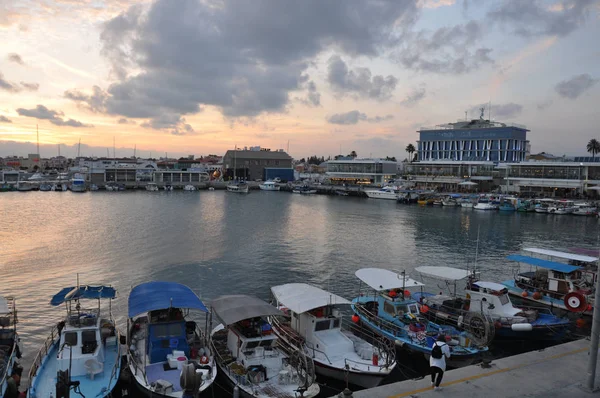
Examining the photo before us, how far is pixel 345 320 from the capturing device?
1825 centimetres

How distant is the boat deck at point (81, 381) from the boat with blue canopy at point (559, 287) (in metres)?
17.4

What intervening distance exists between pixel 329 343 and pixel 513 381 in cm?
534

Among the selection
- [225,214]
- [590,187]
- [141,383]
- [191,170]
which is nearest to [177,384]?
[141,383]

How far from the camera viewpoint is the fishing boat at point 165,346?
35.1 ft

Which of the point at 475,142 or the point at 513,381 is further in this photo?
the point at 475,142

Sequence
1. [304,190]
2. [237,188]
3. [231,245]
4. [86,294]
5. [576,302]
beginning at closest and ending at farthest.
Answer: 1. [86,294]
2. [576,302]
3. [231,245]
4. [237,188]
5. [304,190]

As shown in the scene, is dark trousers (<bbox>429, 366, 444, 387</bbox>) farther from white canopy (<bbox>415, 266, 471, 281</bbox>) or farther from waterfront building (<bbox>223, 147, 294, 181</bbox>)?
waterfront building (<bbox>223, 147, 294, 181</bbox>)

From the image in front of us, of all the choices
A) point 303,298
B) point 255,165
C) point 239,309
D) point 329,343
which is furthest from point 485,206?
point 255,165

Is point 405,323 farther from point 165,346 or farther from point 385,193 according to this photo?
point 385,193

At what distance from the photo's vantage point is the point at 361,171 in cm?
10881

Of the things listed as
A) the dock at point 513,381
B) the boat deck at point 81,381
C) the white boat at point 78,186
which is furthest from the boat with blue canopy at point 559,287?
the white boat at point 78,186

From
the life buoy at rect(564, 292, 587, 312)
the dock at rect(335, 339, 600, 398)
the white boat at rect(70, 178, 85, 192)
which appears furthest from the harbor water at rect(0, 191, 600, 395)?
the white boat at rect(70, 178, 85, 192)

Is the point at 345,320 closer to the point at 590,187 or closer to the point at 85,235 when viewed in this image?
the point at 85,235

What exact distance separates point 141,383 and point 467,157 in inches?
4271
